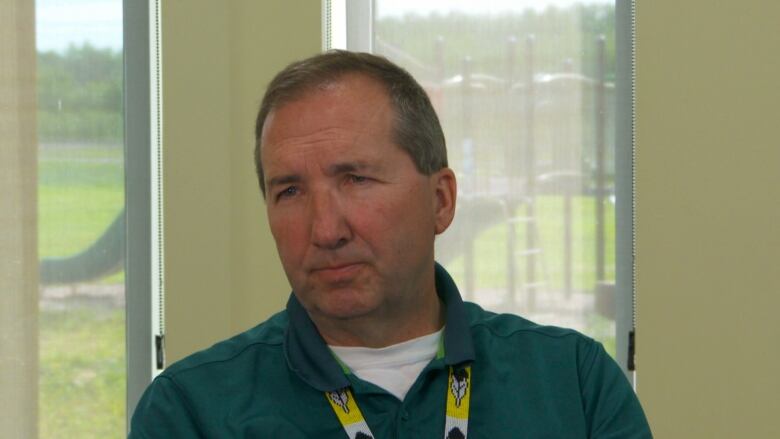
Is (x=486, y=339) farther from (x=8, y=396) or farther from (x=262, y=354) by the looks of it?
(x=8, y=396)

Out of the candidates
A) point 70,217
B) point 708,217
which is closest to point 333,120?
point 70,217

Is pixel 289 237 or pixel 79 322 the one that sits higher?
pixel 289 237

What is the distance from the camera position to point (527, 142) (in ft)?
12.0

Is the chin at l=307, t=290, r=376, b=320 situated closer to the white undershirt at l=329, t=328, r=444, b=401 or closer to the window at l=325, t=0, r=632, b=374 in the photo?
the white undershirt at l=329, t=328, r=444, b=401

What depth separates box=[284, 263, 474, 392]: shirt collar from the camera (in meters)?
1.70

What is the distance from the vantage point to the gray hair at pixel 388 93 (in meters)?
1.70

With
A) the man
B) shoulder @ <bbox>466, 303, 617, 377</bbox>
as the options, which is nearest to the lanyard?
the man

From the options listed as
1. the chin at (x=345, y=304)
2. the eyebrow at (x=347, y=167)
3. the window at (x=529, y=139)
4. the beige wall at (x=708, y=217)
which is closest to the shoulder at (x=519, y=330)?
the chin at (x=345, y=304)

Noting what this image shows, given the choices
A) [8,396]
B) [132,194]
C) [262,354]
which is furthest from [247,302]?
[262,354]

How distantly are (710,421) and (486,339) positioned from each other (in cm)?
164

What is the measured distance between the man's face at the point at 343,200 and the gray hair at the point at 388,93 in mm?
15

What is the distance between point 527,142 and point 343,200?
209cm

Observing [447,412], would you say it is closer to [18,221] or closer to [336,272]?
[336,272]

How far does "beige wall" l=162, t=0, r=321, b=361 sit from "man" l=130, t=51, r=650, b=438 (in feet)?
5.53
